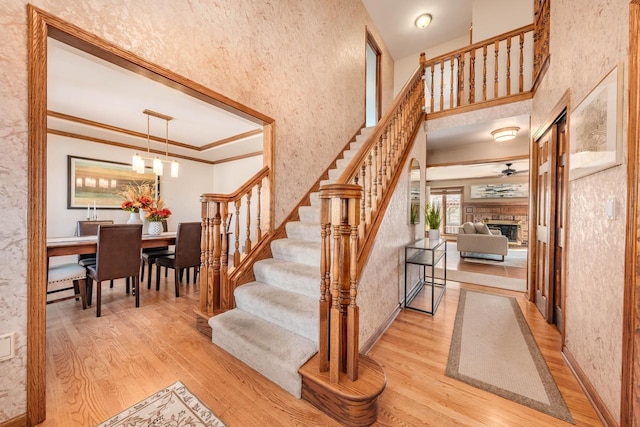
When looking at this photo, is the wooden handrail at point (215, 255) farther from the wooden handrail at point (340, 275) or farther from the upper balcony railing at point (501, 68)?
the upper balcony railing at point (501, 68)

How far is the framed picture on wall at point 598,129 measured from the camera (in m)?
1.25

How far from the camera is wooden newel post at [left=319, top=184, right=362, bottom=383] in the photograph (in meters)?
1.34

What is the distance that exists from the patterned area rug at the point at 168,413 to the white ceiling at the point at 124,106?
2200 millimetres

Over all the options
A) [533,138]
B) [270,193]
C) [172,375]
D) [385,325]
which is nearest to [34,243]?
[172,375]

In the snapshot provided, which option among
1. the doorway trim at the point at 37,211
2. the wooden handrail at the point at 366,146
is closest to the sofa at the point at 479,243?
the wooden handrail at the point at 366,146

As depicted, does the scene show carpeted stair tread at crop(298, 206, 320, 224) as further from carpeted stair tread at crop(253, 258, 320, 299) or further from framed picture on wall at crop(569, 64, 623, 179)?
framed picture on wall at crop(569, 64, 623, 179)

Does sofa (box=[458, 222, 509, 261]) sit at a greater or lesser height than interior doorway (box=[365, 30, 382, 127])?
lesser

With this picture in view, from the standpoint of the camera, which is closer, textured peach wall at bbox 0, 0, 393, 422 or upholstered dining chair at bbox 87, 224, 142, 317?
textured peach wall at bbox 0, 0, 393, 422

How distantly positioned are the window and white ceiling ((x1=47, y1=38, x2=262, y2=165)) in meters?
7.99

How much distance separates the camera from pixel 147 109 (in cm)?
355

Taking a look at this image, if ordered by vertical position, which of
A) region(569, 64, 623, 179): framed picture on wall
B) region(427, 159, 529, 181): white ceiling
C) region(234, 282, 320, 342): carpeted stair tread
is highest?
region(427, 159, 529, 181): white ceiling

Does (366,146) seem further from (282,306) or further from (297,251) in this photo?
(282,306)

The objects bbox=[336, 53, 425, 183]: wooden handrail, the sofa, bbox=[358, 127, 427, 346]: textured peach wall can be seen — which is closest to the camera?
bbox=[336, 53, 425, 183]: wooden handrail

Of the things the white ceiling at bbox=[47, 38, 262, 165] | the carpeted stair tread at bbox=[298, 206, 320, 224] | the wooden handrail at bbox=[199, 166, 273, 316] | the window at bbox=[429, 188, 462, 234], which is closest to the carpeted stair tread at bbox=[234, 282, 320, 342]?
the wooden handrail at bbox=[199, 166, 273, 316]
